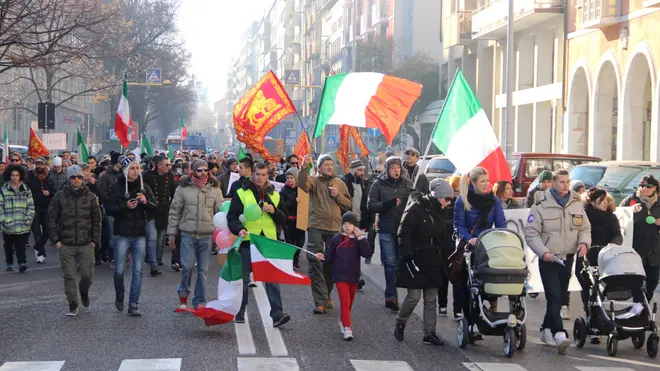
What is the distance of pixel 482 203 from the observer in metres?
10.6

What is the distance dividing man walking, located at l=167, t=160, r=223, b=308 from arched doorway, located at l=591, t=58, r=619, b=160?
79.8 ft

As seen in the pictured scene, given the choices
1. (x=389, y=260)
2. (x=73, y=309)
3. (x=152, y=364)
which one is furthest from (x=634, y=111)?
(x=152, y=364)

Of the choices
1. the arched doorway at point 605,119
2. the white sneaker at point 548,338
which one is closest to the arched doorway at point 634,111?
the arched doorway at point 605,119

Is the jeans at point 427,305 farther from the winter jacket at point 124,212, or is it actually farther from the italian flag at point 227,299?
the winter jacket at point 124,212

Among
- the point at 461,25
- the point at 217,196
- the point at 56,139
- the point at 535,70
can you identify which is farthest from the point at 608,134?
the point at 217,196

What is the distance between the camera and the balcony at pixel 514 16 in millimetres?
36969

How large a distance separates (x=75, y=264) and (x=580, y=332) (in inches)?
218

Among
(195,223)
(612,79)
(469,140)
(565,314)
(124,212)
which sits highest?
(612,79)

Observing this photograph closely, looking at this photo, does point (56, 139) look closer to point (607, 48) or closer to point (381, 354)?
point (607, 48)

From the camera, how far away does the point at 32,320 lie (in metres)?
11.3

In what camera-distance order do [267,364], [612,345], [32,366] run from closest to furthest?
[32,366]
[267,364]
[612,345]

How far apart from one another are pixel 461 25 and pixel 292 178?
32.4 meters

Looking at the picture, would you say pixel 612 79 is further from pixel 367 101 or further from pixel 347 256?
pixel 347 256

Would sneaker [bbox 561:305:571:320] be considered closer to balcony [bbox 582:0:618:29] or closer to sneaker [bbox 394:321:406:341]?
sneaker [bbox 394:321:406:341]
